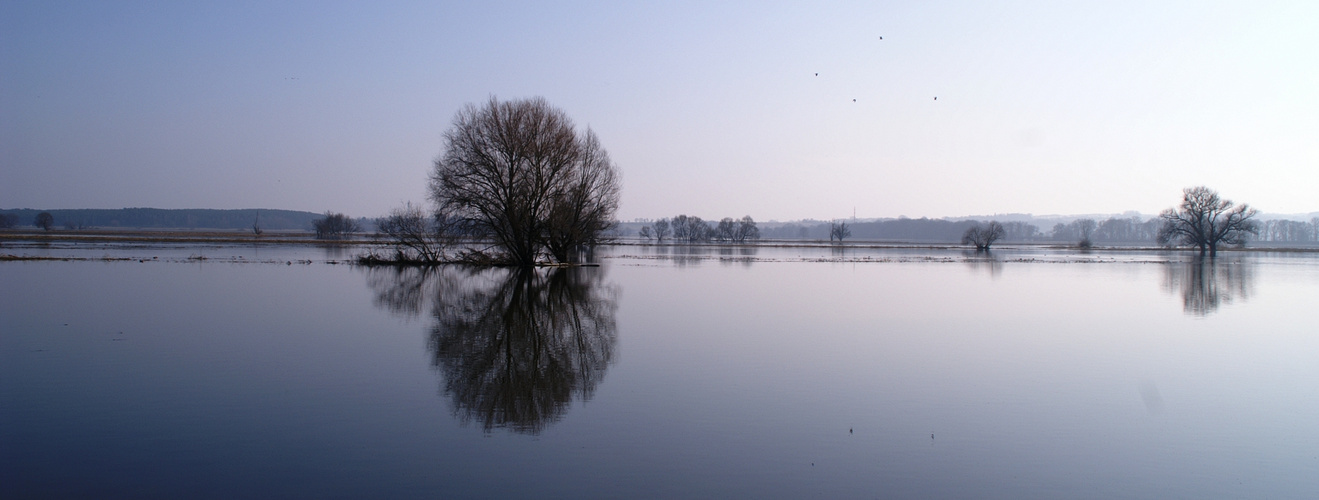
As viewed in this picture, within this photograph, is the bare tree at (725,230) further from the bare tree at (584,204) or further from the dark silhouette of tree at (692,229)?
the bare tree at (584,204)

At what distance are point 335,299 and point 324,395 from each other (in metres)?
11.5

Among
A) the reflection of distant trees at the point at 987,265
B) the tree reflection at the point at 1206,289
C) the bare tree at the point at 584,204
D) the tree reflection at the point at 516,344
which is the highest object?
the bare tree at the point at 584,204

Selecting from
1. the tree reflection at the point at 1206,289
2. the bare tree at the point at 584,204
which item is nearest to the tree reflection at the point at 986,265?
the tree reflection at the point at 1206,289

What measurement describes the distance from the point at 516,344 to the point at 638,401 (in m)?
4.16

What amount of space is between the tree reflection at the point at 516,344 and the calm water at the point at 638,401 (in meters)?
0.08

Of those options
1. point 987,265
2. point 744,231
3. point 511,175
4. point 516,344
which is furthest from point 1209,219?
point 516,344

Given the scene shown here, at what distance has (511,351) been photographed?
1145cm

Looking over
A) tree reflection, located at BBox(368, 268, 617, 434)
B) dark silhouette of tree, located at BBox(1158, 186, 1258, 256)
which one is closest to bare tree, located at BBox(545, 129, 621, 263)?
tree reflection, located at BBox(368, 268, 617, 434)

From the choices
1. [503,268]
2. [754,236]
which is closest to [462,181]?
[503,268]

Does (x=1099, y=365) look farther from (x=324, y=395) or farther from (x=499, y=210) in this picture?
(x=499, y=210)

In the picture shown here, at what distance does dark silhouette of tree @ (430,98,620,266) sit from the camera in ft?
119

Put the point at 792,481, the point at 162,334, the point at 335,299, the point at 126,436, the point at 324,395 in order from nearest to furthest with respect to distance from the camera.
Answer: the point at 792,481 → the point at 126,436 → the point at 324,395 → the point at 162,334 → the point at 335,299

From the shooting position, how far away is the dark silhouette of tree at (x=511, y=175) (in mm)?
36312

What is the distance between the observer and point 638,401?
849cm
